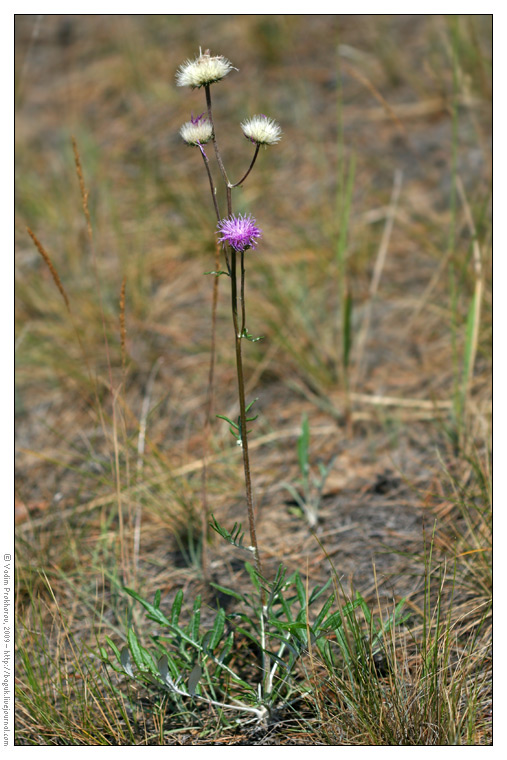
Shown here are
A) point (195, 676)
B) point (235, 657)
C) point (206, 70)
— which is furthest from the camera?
point (235, 657)

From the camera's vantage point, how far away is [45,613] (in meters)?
2.07

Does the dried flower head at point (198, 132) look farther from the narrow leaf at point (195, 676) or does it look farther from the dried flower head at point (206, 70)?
the narrow leaf at point (195, 676)

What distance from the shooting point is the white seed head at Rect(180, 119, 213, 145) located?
53.7 inches

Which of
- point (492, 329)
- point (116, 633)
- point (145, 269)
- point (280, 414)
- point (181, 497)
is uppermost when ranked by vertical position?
point (145, 269)

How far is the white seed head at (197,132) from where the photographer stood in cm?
136

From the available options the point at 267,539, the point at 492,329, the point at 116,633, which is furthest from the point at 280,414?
the point at 116,633

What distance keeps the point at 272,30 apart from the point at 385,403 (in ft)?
8.90

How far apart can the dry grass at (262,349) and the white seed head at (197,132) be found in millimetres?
483

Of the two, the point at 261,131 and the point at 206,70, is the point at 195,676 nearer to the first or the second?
the point at 261,131

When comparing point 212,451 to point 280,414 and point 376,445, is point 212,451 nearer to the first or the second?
point 280,414

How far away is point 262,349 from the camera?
9.39 feet

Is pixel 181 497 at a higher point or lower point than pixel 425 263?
lower

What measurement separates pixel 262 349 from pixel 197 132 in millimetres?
1547

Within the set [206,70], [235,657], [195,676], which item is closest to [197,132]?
[206,70]
